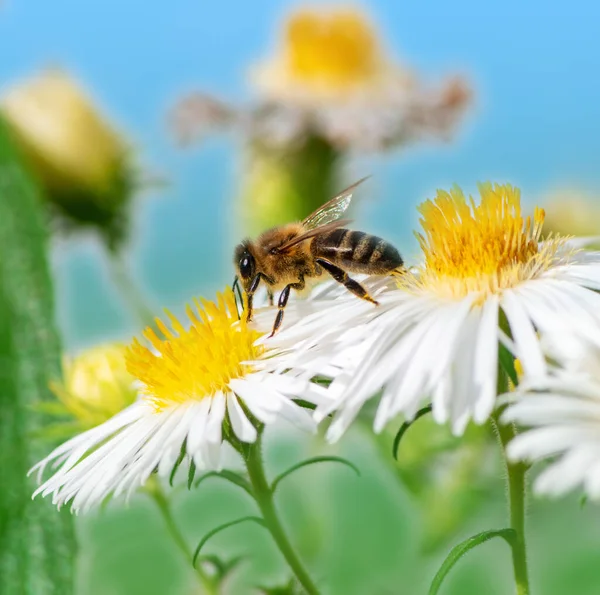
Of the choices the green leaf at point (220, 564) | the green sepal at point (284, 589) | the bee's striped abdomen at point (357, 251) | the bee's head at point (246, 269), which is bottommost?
the green sepal at point (284, 589)

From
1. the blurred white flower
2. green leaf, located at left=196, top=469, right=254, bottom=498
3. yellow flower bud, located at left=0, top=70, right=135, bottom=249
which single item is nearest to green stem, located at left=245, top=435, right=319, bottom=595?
green leaf, located at left=196, top=469, right=254, bottom=498

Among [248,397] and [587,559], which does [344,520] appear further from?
[248,397]

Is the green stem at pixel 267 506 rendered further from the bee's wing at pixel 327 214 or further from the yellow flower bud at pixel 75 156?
the yellow flower bud at pixel 75 156

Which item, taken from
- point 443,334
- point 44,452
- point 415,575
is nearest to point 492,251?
point 443,334

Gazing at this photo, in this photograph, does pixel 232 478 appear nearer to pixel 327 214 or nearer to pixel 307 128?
pixel 327 214

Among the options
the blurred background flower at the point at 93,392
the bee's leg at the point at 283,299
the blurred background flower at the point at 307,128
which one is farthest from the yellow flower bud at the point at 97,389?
the blurred background flower at the point at 307,128

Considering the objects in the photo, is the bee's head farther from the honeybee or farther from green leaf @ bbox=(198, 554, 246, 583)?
green leaf @ bbox=(198, 554, 246, 583)
